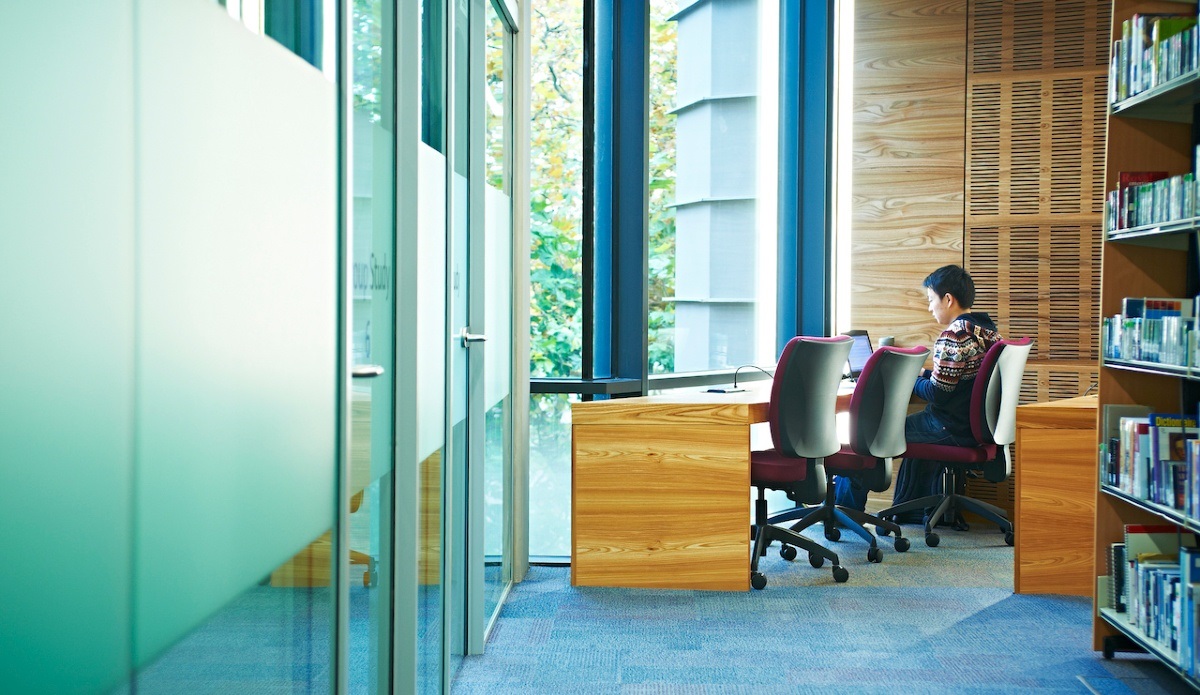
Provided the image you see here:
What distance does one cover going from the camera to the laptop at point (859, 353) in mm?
5664

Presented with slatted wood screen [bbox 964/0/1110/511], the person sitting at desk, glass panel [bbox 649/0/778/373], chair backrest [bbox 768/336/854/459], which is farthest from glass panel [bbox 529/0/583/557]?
slatted wood screen [bbox 964/0/1110/511]

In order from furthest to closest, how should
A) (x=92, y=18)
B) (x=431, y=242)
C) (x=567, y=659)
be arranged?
(x=567, y=659), (x=431, y=242), (x=92, y=18)

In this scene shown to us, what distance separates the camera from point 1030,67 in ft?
18.9

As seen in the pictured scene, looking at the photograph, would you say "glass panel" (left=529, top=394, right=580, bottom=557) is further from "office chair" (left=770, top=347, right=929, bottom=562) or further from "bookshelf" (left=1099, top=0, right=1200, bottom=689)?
"bookshelf" (left=1099, top=0, right=1200, bottom=689)

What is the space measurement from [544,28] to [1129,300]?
276cm

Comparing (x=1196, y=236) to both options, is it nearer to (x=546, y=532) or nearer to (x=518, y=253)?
(x=518, y=253)

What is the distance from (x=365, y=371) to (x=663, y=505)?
241cm

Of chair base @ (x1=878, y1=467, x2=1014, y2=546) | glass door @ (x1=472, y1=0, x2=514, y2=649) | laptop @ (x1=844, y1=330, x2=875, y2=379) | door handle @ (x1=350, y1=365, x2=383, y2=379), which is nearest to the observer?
door handle @ (x1=350, y1=365, x2=383, y2=379)

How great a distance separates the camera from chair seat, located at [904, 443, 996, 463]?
5.09m

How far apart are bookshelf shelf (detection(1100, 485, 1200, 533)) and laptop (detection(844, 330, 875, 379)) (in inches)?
94.3

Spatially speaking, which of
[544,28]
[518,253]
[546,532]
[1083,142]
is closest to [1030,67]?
[1083,142]

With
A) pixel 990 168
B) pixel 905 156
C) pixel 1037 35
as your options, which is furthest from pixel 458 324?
pixel 1037 35

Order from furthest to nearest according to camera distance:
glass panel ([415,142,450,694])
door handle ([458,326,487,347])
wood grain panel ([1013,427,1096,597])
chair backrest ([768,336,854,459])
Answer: chair backrest ([768,336,854,459]) < wood grain panel ([1013,427,1096,597]) < door handle ([458,326,487,347]) < glass panel ([415,142,450,694])

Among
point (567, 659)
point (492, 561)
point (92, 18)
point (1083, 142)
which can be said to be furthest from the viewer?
point (1083, 142)
